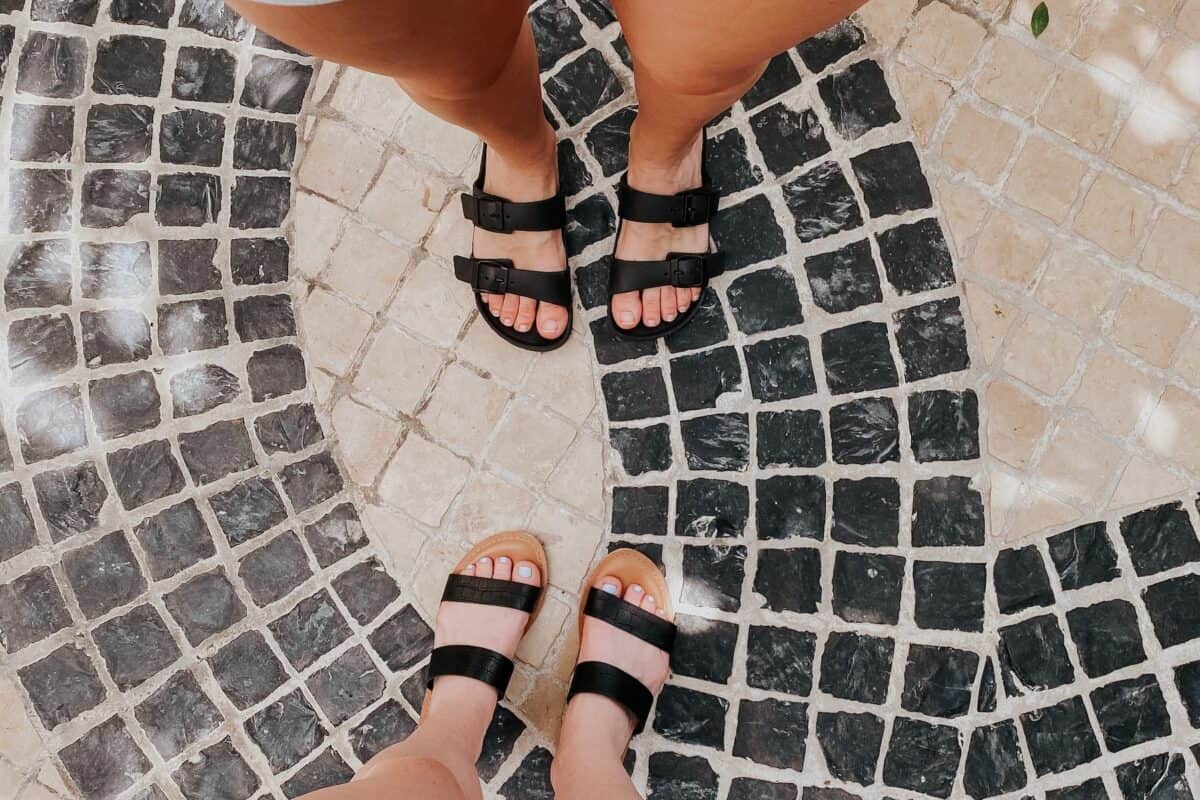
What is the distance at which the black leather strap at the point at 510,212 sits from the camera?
2154 mm

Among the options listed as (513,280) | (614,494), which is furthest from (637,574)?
(513,280)

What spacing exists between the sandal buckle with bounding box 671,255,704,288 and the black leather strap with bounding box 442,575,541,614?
3.04ft

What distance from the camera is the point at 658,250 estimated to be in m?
2.21

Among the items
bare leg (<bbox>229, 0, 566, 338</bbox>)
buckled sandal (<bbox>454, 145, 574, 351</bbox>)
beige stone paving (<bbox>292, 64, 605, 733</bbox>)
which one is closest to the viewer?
bare leg (<bbox>229, 0, 566, 338</bbox>)

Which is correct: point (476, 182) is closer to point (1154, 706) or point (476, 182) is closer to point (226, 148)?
point (226, 148)

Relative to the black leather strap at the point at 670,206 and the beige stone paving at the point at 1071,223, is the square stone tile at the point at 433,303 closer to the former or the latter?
the black leather strap at the point at 670,206

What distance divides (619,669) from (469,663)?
390mm

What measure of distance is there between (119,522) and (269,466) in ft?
1.40

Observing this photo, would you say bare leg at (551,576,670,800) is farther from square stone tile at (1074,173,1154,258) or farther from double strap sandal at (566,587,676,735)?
square stone tile at (1074,173,1154,258)

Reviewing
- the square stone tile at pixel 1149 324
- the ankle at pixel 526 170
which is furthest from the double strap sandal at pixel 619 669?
the square stone tile at pixel 1149 324

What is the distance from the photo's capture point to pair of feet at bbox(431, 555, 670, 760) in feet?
6.86

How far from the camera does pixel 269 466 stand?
225 centimetres

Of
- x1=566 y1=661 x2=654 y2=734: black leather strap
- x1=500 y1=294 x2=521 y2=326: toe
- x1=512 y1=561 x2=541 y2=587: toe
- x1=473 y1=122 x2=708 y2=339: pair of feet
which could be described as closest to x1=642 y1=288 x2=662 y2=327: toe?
x1=473 y1=122 x2=708 y2=339: pair of feet

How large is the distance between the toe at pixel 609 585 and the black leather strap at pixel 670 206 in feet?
3.19
